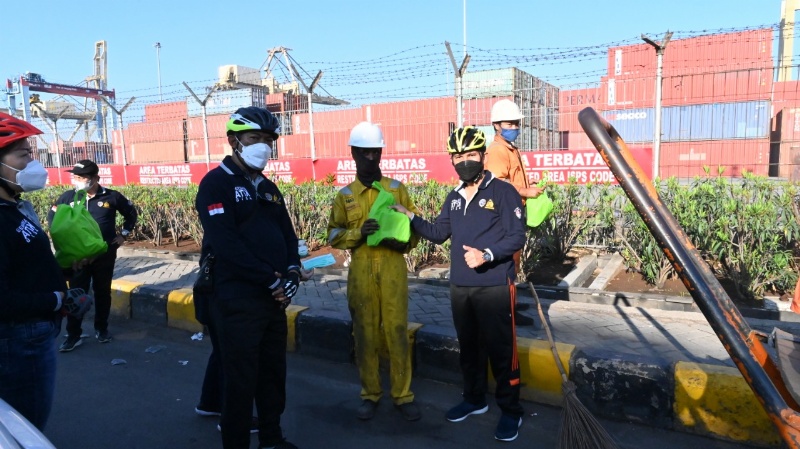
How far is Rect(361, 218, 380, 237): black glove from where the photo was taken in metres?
3.41

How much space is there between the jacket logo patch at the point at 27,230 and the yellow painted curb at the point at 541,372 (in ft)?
9.92

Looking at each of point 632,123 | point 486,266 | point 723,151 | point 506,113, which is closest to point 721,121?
point 723,151

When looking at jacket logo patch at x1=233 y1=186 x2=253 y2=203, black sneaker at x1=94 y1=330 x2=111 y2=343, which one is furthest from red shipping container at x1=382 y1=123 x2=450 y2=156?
jacket logo patch at x1=233 y1=186 x2=253 y2=203

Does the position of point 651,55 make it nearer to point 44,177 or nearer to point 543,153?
point 543,153

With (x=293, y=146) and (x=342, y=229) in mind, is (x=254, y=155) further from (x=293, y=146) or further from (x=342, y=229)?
(x=293, y=146)

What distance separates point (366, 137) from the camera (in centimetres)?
350

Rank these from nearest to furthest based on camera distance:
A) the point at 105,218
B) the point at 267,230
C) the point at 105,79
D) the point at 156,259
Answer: the point at 267,230 → the point at 105,218 → the point at 156,259 → the point at 105,79

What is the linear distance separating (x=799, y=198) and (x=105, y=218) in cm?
705

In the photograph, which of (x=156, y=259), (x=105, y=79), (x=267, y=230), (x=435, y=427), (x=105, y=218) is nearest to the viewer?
(x=267, y=230)

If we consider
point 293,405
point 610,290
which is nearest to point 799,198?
point 610,290

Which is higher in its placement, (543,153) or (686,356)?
(543,153)

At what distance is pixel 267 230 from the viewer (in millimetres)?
2973

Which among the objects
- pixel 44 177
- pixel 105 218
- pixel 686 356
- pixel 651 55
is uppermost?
pixel 651 55

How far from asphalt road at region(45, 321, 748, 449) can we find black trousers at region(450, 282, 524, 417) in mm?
307
